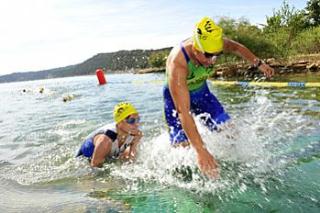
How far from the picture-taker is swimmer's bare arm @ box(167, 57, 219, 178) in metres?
3.73

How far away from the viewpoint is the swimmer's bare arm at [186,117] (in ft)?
12.2

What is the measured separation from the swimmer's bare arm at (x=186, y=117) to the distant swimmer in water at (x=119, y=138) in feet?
7.21

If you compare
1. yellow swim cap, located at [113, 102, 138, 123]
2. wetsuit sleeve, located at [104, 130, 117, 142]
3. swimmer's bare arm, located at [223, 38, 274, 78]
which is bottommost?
wetsuit sleeve, located at [104, 130, 117, 142]

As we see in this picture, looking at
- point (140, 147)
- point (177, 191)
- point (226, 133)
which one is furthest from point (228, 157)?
point (140, 147)

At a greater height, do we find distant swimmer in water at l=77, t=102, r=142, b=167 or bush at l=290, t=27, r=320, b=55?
bush at l=290, t=27, r=320, b=55

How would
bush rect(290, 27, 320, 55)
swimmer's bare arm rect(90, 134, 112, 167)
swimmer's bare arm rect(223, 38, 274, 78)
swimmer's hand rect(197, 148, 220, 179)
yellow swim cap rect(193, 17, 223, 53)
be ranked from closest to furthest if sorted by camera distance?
1. swimmer's hand rect(197, 148, 220, 179)
2. yellow swim cap rect(193, 17, 223, 53)
3. swimmer's bare arm rect(223, 38, 274, 78)
4. swimmer's bare arm rect(90, 134, 112, 167)
5. bush rect(290, 27, 320, 55)

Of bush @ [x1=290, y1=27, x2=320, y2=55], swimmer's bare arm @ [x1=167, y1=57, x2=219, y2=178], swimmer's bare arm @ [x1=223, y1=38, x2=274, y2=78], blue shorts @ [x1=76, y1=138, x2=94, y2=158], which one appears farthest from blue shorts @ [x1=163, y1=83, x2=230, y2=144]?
bush @ [x1=290, y1=27, x2=320, y2=55]

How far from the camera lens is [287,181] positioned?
450 centimetres

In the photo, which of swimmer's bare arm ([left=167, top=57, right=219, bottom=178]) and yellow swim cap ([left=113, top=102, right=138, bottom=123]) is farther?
yellow swim cap ([left=113, top=102, right=138, bottom=123])

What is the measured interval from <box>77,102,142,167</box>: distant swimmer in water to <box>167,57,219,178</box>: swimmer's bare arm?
2198 millimetres

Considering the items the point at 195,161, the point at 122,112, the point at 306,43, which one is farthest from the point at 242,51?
the point at 306,43

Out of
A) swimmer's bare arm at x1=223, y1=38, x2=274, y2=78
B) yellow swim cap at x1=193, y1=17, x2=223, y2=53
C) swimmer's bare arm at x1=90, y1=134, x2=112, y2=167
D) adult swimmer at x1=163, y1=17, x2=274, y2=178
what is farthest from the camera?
swimmer's bare arm at x1=90, y1=134, x2=112, y2=167

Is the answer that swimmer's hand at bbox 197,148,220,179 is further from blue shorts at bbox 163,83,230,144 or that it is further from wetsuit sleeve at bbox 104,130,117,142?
wetsuit sleeve at bbox 104,130,117,142

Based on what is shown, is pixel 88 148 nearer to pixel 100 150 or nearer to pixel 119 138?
pixel 100 150
